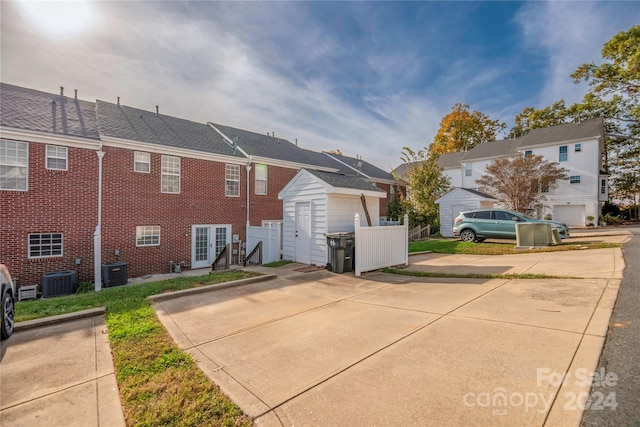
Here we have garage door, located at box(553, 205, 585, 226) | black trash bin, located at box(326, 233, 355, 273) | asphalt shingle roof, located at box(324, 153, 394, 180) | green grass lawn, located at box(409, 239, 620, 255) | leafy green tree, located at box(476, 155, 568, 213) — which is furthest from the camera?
garage door, located at box(553, 205, 585, 226)

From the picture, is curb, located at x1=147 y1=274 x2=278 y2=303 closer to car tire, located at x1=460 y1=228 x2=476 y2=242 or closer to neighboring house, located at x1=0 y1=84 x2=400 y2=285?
neighboring house, located at x1=0 y1=84 x2=400 y2=285

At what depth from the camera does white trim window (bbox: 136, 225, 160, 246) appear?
12.2 meters

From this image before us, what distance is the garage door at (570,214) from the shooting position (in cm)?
2409

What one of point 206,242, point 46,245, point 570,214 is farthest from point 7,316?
point 570,214

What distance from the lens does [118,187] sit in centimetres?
1174

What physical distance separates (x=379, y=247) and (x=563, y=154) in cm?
2616

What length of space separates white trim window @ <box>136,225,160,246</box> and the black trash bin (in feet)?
27.6

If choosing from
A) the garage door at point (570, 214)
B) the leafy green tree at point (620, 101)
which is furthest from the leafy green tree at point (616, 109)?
the garage door at point (570, 214)

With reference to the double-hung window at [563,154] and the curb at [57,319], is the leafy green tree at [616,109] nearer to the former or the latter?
the double-hung window at [563,154]

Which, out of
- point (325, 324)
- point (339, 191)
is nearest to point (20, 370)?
point (325, 324)

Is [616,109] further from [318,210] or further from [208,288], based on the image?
[208,288]

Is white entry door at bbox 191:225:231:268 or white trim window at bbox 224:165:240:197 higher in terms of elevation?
white trim window at bbox 224:165:240:197

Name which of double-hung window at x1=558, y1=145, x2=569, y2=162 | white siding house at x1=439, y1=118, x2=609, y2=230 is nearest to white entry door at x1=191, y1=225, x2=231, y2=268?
white siding house at x1=439, y1=118, x2=609, y2=230

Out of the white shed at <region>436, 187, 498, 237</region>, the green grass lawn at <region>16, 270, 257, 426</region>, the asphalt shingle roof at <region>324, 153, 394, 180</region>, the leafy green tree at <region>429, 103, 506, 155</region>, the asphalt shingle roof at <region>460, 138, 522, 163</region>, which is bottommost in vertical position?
the green grass lawn at <region>16, 270, 257, 426</region>
